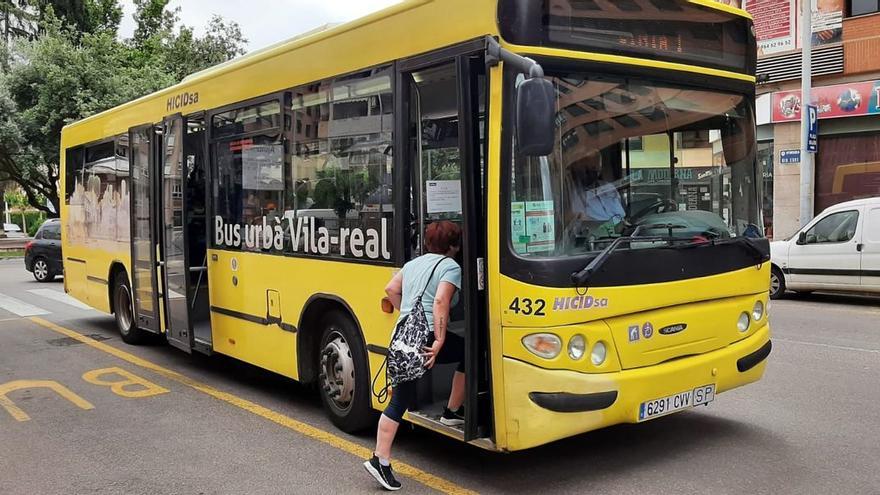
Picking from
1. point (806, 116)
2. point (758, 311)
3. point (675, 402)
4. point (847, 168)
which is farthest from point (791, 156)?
point (675, 402)

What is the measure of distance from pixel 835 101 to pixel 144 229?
15661 millimetres

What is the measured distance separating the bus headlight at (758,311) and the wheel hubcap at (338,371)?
278cm

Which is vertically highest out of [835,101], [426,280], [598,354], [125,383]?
[835,101]

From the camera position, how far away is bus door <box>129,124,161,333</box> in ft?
27.5

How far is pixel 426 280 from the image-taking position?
4375mm

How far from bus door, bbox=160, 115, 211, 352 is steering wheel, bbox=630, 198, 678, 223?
4.46 meters

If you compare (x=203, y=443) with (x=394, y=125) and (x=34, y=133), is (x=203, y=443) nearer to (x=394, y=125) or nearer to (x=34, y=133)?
(x=394, y=125)

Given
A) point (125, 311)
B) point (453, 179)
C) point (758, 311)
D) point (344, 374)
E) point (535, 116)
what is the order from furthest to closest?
1. point (125, 311)
2. point (344, 374)
3. point (758, 311)
4. point (453, 179)
5. point (535, 116)

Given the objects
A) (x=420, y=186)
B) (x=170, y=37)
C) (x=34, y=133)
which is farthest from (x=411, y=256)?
(x=170, y=37)

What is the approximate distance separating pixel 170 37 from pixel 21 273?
14988 mm

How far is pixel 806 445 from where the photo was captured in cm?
516

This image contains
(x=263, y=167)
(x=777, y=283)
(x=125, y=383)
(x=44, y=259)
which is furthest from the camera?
(x=44, y=259)

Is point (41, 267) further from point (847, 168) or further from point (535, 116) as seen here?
point (847, 168)

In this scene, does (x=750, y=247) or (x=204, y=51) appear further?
(x=204, y=51)
